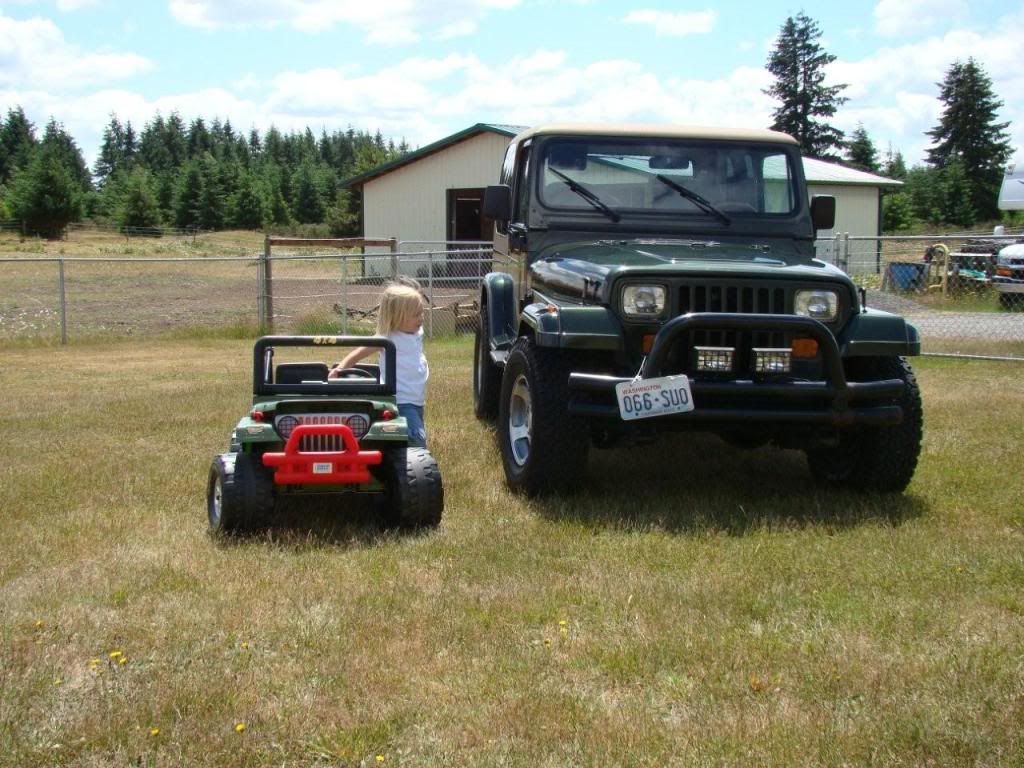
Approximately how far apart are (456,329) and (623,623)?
13496mm

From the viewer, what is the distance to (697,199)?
688cm

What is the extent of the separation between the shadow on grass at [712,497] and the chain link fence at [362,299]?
5256mm

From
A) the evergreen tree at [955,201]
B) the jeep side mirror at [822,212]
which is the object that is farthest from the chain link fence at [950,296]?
the evergreen tree at [955,201]

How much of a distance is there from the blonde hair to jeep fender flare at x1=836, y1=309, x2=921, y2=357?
2.21 m

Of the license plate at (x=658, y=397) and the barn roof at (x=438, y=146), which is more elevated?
the barn roof at (x=438, y=146)

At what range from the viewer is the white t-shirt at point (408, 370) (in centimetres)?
618

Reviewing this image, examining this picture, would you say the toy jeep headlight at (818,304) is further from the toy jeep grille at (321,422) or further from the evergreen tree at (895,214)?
the evergreen tree at (895,214)

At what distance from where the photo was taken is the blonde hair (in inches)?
241

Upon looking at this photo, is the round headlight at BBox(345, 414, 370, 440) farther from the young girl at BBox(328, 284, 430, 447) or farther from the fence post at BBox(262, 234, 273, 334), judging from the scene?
the fence post at BBox(262, 234, 273, 334)

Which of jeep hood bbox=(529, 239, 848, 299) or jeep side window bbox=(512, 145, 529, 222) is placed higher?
jeep side window bbox=(512, 145, 529, 222)

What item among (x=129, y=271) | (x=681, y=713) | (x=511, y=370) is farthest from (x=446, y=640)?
(x=129, y=271)

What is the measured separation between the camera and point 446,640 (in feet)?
12.5

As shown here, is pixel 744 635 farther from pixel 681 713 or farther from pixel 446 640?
pixel 446 640

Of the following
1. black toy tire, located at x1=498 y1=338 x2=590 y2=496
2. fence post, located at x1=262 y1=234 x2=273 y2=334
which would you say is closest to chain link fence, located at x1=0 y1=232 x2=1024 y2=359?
fence post, located at x1=262 y1=234 x2=273 y2=334
